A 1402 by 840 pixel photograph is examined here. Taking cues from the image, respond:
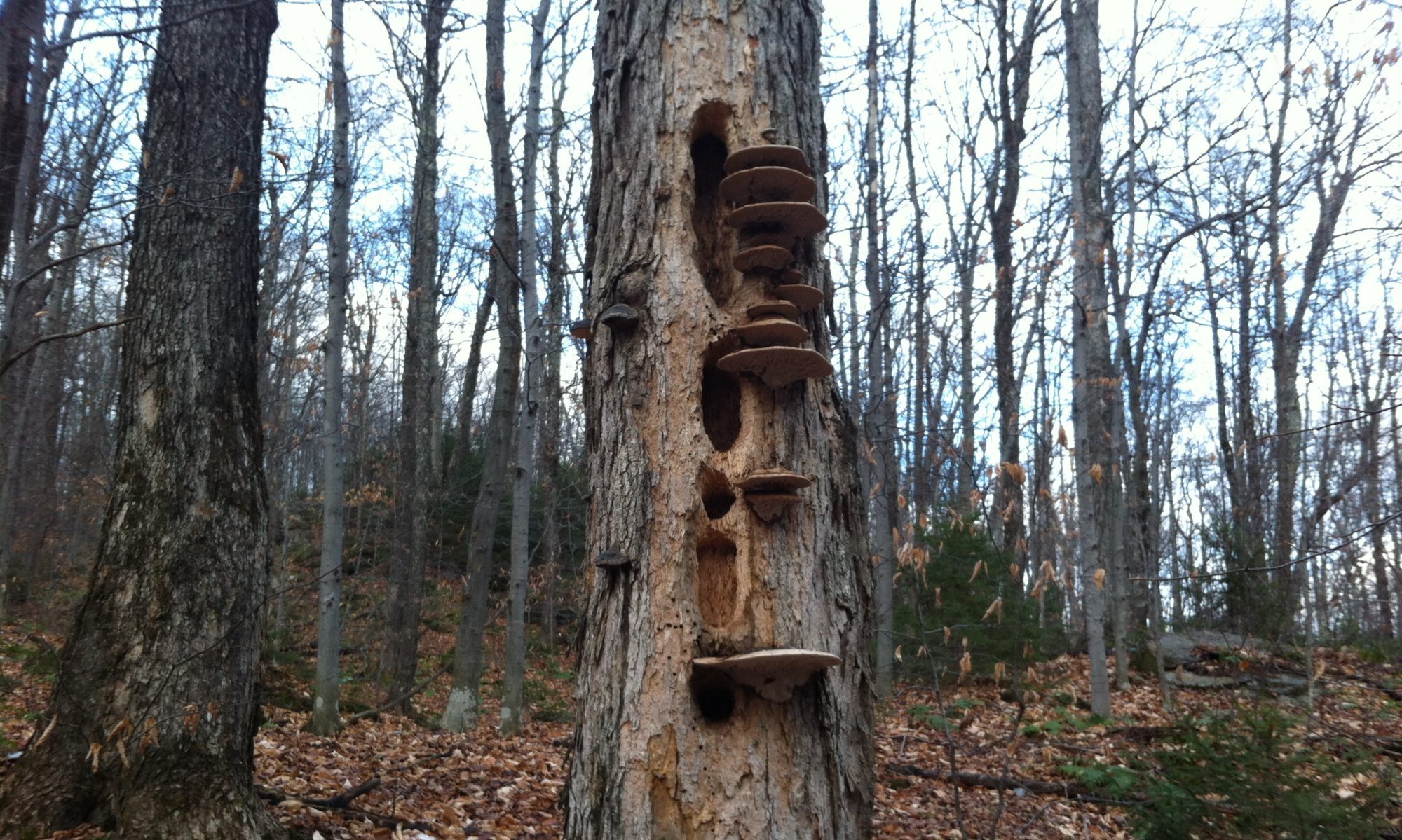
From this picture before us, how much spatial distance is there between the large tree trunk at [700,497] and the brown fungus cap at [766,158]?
0.43 ft

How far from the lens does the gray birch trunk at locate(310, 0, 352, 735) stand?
8.23 meters

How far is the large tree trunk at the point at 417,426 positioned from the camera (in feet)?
37.1

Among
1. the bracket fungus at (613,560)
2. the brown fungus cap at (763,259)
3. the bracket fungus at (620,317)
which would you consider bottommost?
the bracket fungus at (613,560)

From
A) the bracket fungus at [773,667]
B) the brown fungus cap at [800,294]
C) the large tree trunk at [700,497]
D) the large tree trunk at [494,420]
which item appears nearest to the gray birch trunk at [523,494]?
the large tree trunk at [494,420]

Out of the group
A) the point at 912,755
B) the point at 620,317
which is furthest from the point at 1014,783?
the point at 620,317

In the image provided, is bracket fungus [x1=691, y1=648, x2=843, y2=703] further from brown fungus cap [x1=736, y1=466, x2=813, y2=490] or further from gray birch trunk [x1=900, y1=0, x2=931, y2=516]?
gray birch trunk [x1=900, y1=0, x2=931, y2=516]

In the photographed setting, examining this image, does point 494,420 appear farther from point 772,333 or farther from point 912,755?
point 772,333

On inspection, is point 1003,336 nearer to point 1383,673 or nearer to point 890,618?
point 890,618

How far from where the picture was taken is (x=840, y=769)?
2330 millimetres

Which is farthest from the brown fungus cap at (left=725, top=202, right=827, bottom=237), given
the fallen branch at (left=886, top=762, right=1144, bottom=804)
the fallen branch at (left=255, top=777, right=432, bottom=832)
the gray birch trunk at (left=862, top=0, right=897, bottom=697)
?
the gray birch trunk at (left=862, top=0, right=897, bottom=697)

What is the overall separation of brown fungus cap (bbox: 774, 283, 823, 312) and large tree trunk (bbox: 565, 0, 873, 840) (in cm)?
10

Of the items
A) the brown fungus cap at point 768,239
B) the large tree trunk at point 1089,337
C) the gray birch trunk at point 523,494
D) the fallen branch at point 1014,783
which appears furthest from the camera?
the gray birch trunk at point 523,494

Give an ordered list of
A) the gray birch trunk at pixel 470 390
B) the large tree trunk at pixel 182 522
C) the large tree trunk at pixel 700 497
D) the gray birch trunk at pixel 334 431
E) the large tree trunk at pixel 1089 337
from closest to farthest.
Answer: the large tree trunk at pixel 700 497 < the large tree trunk at pixel 182 522 < the gray birch trunk at pixel 334 431 < the large tree trunk at pixel 1089 337 < the gray birch trunk at pixel 470 390

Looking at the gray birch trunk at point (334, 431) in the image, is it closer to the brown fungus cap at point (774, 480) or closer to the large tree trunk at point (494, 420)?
the large tree trunk at point (494, 420)
